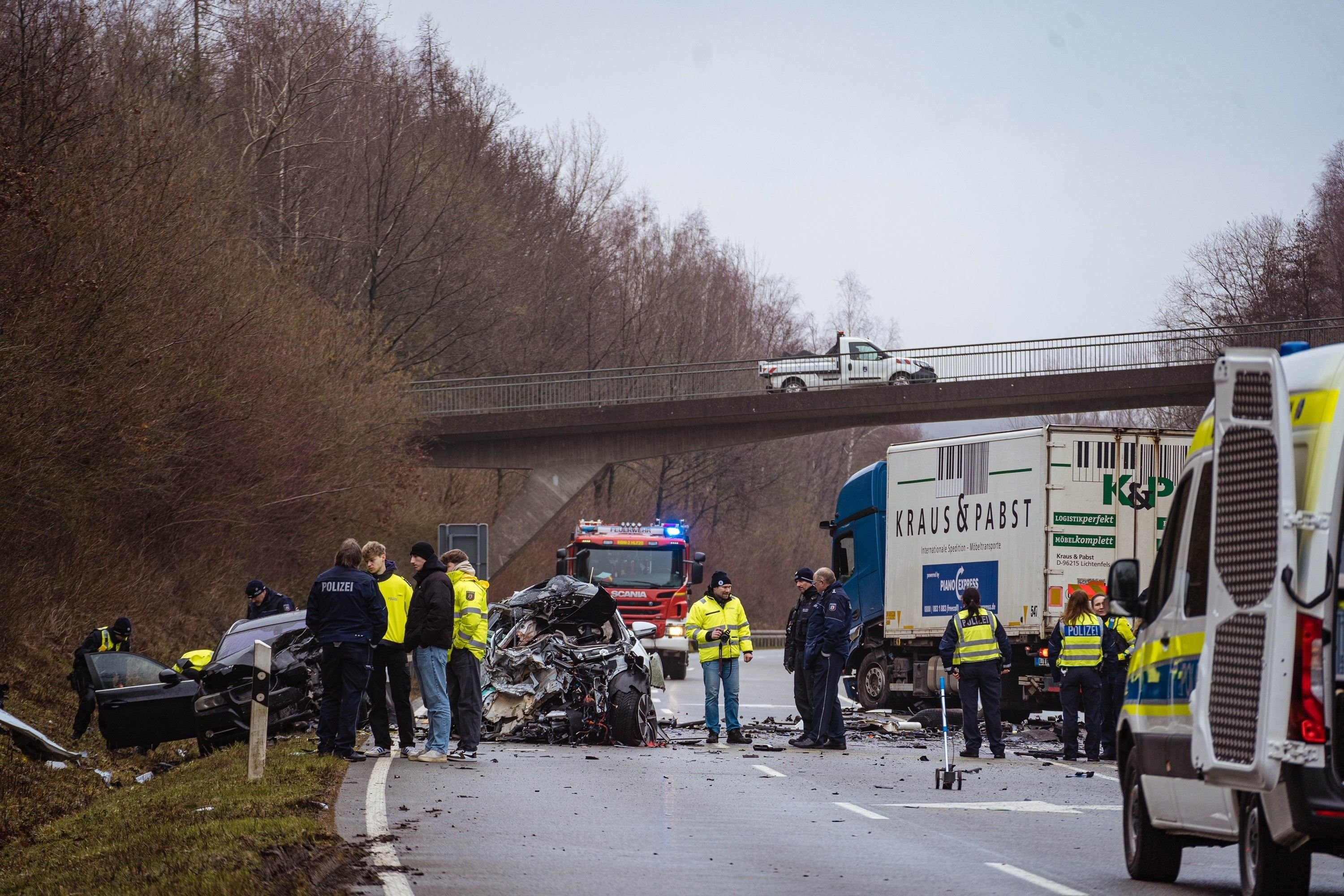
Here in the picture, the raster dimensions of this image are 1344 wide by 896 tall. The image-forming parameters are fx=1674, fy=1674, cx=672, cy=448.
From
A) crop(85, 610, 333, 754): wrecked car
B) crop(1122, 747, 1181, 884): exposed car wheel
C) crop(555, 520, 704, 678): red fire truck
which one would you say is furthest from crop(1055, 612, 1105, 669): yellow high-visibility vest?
crop(555, 520, 704, 678): red fire truck

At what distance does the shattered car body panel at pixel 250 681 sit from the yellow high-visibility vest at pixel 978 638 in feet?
21.8

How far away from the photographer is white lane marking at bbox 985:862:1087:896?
818 centimetres

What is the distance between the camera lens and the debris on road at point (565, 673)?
17969 millimetres

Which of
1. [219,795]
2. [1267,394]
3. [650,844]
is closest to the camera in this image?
[1267,394]

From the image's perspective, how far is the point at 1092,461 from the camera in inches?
814

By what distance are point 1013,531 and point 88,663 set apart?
36.2 feet

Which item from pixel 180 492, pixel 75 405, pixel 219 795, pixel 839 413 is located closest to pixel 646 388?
pixel 839 413

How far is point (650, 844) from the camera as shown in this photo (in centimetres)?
1002

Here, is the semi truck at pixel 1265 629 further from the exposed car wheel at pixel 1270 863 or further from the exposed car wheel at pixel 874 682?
the exposed car wheel at pixel 874 682

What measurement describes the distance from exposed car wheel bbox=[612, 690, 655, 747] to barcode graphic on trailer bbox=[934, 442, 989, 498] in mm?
6033

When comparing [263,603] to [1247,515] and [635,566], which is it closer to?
[1247,515]

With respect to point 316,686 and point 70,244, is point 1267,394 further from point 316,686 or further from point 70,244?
point 70,244

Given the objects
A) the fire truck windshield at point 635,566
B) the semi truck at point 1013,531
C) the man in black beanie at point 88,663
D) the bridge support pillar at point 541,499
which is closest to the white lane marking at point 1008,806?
the semi truck at point 1013,531

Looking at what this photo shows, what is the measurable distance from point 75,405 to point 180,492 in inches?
290
